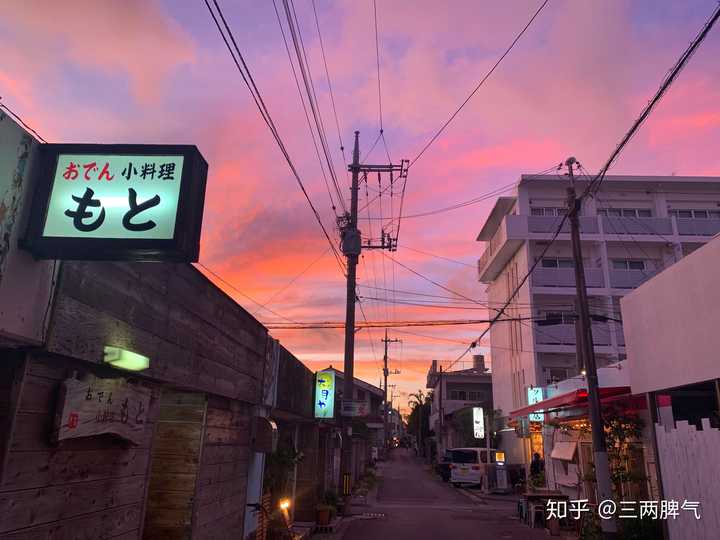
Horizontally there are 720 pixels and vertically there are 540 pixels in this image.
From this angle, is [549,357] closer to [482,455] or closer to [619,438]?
[482,455]

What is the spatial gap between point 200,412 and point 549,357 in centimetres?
2895

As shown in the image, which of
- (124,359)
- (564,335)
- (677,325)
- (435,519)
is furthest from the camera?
(564,335)

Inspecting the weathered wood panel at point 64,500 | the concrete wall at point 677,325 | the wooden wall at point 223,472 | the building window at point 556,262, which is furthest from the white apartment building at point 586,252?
the weathered wood panel at point 64,500

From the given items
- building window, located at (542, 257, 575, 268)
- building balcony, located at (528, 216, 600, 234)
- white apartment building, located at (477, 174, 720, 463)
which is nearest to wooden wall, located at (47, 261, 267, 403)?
white apartment building, located at (477, 174, 720, 463)

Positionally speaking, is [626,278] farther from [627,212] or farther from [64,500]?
[64,500]

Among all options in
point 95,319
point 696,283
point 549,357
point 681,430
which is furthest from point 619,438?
point 549,357

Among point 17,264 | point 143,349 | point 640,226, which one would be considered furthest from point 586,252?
point 17,264

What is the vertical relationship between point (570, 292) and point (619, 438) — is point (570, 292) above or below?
above

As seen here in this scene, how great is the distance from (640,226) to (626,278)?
400 centimetres

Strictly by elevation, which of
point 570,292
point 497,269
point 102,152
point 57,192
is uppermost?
point 497,269

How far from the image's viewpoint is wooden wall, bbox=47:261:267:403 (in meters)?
4.40

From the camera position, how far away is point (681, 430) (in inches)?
392

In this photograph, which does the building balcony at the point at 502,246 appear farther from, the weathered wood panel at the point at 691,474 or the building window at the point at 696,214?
the weathered wood panel at the point at 691,474

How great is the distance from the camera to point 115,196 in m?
4.47
